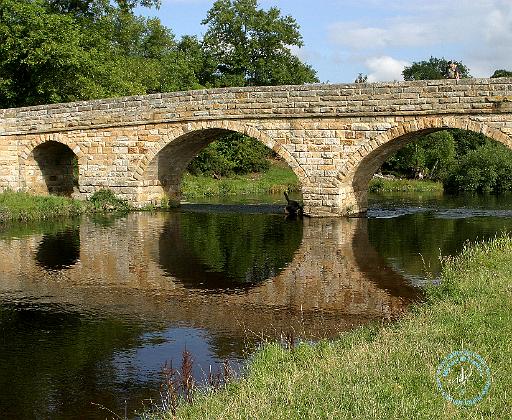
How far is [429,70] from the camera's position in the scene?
66750 millimetres

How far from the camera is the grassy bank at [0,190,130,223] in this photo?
20.4 m

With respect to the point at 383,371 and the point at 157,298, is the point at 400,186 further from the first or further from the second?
the point at 383,371

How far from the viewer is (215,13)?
4138 centimetres

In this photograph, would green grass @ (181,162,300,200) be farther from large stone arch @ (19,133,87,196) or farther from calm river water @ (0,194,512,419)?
calm river water @ (0,194,512,419)

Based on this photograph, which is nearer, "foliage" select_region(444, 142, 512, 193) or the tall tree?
"foliage" select_region(444, 142, 512, 193)

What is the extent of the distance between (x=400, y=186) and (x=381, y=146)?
55.7 ft

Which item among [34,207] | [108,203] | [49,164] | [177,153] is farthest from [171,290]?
[49,164]

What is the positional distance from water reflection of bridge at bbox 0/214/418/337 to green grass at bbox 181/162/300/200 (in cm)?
1565

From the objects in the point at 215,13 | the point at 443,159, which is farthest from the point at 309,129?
the point at 215,13

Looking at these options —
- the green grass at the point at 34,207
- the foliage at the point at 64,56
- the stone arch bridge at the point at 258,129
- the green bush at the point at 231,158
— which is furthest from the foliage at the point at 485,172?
the green grass at the point at 34,207

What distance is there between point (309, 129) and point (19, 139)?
10.7 metres

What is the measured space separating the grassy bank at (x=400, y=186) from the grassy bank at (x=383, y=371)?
25.7 m

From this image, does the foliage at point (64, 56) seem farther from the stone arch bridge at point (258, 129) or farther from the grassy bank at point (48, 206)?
the grassy bank at point (48, 206)

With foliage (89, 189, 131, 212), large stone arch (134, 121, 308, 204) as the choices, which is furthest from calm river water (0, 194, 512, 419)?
large stone arch (134, 121, 308, 204)
